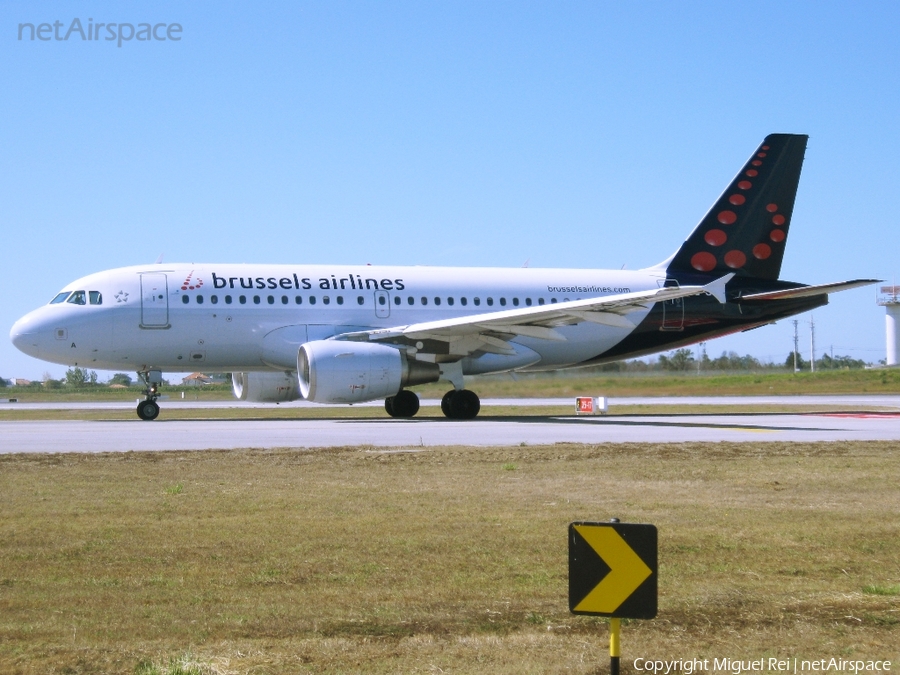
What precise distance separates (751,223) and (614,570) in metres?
26.5

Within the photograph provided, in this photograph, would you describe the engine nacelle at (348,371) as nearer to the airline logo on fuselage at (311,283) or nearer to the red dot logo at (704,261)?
the airline logo on fuselage at (311,283)

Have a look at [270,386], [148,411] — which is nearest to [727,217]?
[270,386]

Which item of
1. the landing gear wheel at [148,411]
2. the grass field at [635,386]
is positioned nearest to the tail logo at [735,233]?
the grass field at [635,386]

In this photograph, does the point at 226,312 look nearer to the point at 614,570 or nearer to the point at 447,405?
the point at 447,405

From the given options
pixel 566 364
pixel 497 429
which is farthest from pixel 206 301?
pixel 566 364

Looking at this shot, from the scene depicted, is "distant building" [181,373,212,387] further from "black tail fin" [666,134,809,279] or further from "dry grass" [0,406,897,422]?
"black tail fin" [666,134,809,279]

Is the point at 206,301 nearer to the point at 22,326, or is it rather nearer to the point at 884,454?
the point at 22,326

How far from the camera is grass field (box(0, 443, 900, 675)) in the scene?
5.36 metres

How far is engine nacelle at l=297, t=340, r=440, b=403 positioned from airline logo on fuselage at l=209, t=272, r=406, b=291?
231 cm

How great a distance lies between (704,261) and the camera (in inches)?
1153

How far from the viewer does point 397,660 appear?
17.0 ft

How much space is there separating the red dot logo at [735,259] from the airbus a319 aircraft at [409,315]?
4cm

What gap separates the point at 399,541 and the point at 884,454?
32.0 feet

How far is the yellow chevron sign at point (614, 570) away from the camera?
4523 mm
